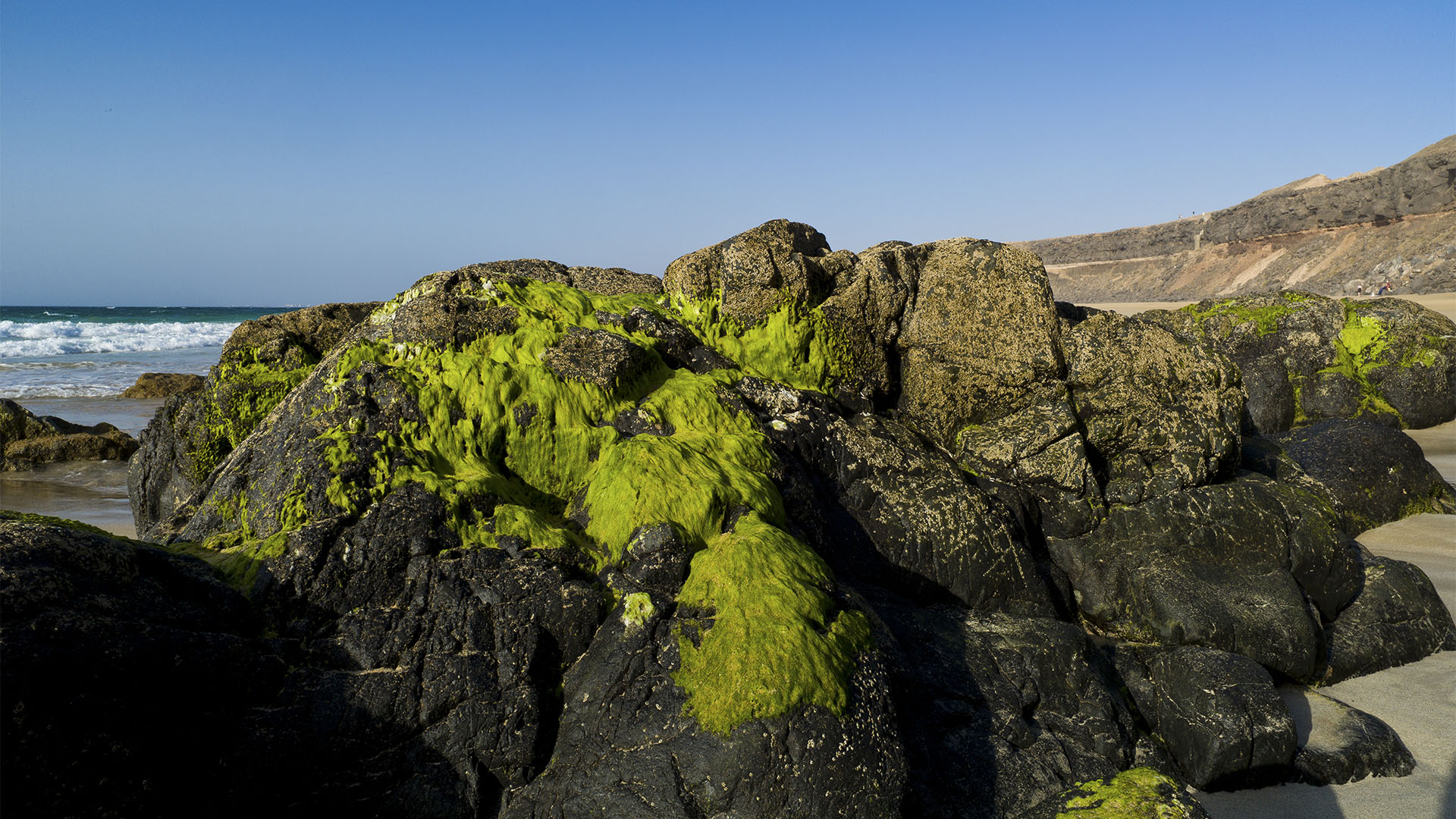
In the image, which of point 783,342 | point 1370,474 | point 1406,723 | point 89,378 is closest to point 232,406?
point 783,342

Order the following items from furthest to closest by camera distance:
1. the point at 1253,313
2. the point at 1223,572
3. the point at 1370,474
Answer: the point at 1253,313, the point at 1370,474, the point at 1223,572

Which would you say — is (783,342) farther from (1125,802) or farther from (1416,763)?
(1416,763)

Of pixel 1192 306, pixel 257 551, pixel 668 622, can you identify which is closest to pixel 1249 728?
pixel 668 622

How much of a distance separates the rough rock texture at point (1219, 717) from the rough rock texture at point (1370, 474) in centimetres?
429

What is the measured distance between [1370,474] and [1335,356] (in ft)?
16.8

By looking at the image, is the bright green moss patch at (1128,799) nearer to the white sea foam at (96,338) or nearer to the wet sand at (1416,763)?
the wet sand at (1416,763)

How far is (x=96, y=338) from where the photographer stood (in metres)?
43.8

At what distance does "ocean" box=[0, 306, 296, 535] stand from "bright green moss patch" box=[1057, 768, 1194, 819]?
10223mm

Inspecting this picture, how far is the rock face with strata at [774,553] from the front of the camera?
356cm

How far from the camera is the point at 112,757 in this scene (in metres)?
2.98

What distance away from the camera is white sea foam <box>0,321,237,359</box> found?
40.5 meters

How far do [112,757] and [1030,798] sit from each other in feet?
12.9

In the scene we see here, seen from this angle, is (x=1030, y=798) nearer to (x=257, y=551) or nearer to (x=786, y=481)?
(x=786, y=481)

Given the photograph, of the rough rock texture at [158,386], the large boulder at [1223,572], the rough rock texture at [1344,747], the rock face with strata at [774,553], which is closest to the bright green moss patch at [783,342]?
the rock face with strata at [774,553]
